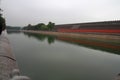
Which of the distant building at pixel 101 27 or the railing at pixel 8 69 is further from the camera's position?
the distant building at pixel 101 27

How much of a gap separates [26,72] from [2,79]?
2.78 metres

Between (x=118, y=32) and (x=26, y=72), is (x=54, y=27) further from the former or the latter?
(x=26, y=72)

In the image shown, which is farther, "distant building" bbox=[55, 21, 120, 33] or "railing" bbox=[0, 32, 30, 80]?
"distant building" bbox=[55, 21, 120, 33]

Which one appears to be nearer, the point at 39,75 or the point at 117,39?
the point at 39,75

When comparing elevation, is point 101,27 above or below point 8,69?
above

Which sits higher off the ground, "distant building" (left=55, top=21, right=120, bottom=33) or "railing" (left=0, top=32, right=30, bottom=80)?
"distant building" (left=55, top=21, right=120, bottom=33)

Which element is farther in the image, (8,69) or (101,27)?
(101,27)

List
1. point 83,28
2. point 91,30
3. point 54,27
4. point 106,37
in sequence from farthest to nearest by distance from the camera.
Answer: point 54,27, point 83,28, point 91,30, point 106,37

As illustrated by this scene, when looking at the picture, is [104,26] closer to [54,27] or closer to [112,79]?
[112,79]

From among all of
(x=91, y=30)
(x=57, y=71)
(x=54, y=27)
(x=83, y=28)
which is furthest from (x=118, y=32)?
(x=54, y=27)

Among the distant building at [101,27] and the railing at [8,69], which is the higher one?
the distant building at [101,27]

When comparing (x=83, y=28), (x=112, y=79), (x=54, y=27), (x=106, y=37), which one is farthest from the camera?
(x=54, y=27)

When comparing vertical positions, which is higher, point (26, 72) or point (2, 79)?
point (2, 79)

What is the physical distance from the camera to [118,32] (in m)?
31.3
